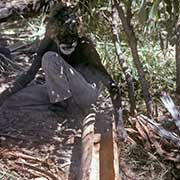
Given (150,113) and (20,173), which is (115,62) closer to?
(150,113)

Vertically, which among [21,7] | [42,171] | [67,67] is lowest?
[42,171]

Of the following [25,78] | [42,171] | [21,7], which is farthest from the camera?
[21,7]

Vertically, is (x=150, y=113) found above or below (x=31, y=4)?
below

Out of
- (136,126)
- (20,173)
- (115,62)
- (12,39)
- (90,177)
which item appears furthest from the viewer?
(12,39)

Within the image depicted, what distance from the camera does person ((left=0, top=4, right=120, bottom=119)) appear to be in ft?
12.9

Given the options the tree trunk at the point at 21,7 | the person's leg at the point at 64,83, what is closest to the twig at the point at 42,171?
the person's leg at the point at 64,83

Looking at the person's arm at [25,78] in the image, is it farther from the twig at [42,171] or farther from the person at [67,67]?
the twig at [42,171]

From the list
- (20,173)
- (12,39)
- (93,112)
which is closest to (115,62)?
(93,112)

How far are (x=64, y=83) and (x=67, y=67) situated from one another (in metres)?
0.16

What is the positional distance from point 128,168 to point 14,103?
1380 millimetres

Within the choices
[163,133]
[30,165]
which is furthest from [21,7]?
[163,133]

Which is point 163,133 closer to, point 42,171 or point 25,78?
point 42,171

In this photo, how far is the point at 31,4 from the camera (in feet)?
17.9

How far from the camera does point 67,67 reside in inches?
166
